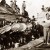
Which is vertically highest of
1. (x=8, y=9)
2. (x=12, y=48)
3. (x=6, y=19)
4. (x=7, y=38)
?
(x=8, y=9)

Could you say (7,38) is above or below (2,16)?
below

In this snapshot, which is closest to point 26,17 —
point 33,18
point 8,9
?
point 33,18

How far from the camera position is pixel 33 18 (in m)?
2.34

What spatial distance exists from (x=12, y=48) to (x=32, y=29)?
41 centimetres

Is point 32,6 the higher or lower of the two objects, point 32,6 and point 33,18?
the higher

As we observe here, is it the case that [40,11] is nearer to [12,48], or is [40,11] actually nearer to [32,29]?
[32,29]

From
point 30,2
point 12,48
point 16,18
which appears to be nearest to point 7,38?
point 12,48

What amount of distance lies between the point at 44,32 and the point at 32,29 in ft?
0.60

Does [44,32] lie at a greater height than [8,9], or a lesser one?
lesser

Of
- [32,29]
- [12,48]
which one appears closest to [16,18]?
[32,29]

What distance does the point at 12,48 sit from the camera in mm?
2250

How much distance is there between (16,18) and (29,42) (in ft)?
1.31

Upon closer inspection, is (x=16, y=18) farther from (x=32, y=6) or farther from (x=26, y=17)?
(x=32, y=6)

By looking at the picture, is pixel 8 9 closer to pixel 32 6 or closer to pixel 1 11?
pixel 1 11
